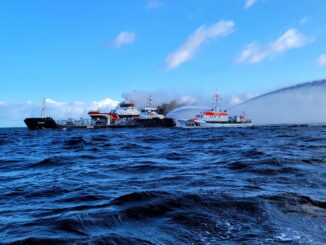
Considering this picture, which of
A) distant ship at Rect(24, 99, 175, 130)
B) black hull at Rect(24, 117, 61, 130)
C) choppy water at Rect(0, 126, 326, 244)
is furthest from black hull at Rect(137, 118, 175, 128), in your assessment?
choppy water at Rect(0, 126, 326, 244)

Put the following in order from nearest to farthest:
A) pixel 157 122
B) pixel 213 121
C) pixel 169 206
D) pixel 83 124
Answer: pixel 169 206
pixel 213 121
pixel 157 122
pixel 83 124

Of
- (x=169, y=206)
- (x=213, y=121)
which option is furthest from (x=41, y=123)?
(x=169, y=206)

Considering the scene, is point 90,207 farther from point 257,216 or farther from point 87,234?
point 257,216

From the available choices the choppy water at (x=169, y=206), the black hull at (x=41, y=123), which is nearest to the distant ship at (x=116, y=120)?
the black hull at (x=41, y=123)

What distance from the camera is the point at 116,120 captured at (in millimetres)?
120938

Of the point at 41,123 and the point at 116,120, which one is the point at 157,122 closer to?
the point at 116,120

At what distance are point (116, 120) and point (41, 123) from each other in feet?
82.5

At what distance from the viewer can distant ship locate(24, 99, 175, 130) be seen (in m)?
109

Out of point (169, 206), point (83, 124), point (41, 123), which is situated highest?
point (41, 123)

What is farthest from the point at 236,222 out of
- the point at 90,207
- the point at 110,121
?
the point at 110,121

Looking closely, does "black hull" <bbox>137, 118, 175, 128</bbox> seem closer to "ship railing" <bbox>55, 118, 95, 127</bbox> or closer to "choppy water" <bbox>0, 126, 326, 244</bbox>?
"ship railing" <bbox>55, 118, 95, 127</bbox>

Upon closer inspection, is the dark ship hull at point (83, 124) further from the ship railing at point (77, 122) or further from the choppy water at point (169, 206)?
the choppy water at point (169, 206)

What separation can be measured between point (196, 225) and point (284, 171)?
7817 millimetres

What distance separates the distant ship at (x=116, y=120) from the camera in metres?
109
